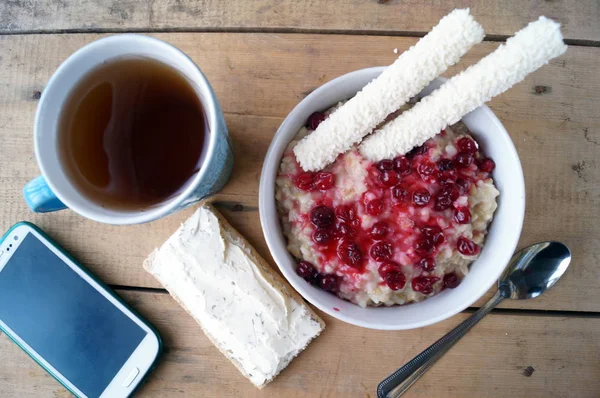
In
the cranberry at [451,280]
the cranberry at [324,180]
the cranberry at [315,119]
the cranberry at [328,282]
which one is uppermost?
the cranberry at [315,119]

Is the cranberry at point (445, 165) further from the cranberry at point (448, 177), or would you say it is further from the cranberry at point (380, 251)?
the cranberry at point (380, 251)

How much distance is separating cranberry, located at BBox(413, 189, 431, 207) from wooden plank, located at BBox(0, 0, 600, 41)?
663mm

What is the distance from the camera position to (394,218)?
1.29 m

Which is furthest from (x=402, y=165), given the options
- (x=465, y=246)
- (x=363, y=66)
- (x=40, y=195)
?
(x=40, y=195)

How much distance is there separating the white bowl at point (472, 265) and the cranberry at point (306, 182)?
3.3 inches

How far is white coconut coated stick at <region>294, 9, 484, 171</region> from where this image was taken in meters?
1.12

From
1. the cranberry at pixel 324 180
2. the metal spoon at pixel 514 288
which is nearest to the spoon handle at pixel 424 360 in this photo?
the metal spoon at pixel 514 288

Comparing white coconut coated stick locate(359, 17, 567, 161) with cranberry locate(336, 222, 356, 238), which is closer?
white coconut coated stick locate(359, 17, 567, 161)

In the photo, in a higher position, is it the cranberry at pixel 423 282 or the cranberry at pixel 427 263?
the cranberry at pixel 427 263

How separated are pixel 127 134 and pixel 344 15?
84 cm

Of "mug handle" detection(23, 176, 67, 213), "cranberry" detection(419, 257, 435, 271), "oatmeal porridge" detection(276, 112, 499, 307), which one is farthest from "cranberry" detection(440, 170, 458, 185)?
"mug handle" detection(23, 176, 67, 213)

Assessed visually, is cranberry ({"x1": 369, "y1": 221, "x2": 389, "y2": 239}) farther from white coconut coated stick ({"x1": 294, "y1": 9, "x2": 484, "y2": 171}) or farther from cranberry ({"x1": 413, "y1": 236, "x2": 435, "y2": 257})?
white coconut coated stick ({"x1": 294, "y1": 9, "x2": 484, "y2": 171})

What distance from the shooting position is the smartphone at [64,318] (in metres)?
1.65

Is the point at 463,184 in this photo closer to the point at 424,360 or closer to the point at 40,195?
the point at 424,360
